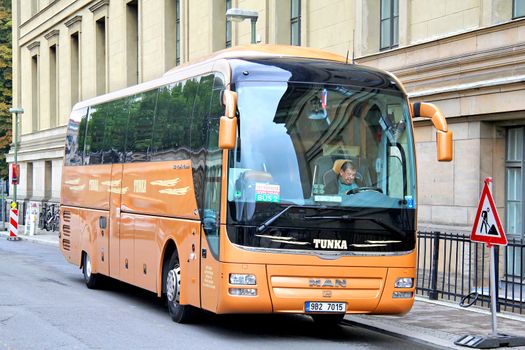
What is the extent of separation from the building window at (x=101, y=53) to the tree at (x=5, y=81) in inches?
820

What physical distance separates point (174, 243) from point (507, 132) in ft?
26.8

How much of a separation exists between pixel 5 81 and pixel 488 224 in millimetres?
57060

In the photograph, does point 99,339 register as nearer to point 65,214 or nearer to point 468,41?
point 65,214

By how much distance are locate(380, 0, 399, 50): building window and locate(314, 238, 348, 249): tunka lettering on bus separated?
1082 cm

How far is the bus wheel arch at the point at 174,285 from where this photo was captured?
39.0 ft

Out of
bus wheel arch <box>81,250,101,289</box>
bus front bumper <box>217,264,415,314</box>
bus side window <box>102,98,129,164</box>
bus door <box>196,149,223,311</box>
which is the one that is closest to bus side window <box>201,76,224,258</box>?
bus door <box>196,149,223,311</box>

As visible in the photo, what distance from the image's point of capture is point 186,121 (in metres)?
12.1

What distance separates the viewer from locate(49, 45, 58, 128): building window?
47.9 meters

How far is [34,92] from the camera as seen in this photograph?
172 ft

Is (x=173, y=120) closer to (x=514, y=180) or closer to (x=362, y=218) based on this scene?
(x=362, y=218)

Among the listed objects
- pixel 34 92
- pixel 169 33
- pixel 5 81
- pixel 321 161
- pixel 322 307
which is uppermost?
pixel 5 81

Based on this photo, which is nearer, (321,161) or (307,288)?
(307,288)

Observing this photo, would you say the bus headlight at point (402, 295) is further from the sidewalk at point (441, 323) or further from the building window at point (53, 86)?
the building window at point (53, 86)

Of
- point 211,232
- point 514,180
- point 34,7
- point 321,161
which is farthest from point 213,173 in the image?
point 34,7
